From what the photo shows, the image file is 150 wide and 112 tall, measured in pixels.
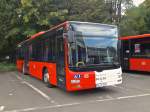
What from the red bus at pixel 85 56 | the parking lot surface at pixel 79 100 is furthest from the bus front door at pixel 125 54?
the red bus at pixel 85 56

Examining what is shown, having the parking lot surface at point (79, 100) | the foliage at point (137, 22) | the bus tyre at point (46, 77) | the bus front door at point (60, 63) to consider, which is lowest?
the parking lot surface at point (79, 100)

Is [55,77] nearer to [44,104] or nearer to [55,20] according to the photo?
[44,104]

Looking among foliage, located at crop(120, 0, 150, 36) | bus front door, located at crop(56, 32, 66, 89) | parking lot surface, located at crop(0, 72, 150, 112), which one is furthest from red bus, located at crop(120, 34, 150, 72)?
foliage, located at crop(120, 0, 150, 36)

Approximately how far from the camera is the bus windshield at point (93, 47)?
1034 centimetres

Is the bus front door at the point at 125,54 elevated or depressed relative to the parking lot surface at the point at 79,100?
elevated

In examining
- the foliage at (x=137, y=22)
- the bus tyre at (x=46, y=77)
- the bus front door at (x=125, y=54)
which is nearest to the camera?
the bus tyre at (x=46, y=77)

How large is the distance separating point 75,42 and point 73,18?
19666mm

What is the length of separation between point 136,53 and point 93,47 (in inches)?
361

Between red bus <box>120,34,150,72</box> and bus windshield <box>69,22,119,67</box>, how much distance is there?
24.1 ft

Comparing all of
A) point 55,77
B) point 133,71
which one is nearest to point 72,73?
point 55,77

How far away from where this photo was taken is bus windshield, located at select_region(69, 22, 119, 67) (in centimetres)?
1034

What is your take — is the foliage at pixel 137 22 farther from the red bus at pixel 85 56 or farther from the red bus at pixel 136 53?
the red bus at pixel 85 56

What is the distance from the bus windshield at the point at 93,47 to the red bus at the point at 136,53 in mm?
7348

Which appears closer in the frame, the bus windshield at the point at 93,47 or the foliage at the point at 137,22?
the bus windshield at the point at 93,47
